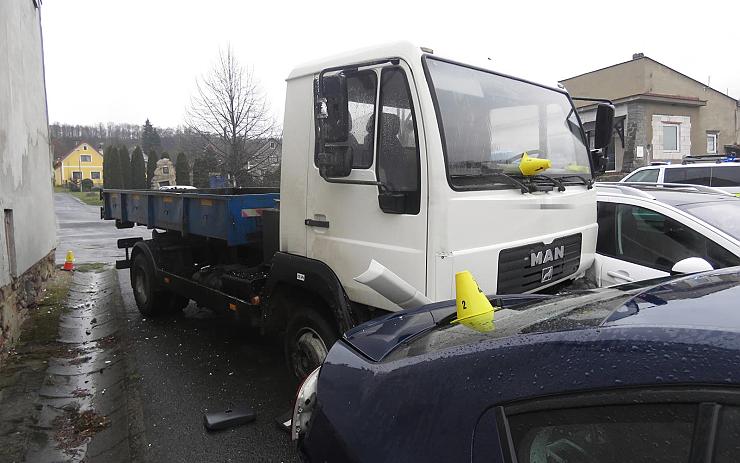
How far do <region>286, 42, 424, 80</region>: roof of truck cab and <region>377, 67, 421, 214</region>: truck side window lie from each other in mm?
112

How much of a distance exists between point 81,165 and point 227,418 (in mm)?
112078

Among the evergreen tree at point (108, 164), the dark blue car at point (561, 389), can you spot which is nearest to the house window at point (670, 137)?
the dark blue car at point (561, 389)

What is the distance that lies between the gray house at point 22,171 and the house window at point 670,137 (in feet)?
85.4

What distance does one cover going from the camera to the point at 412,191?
3.12m

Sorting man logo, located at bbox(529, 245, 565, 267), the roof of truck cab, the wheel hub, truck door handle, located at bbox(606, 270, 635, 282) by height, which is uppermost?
the roof of truck cab

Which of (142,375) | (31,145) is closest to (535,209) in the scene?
(142,375)

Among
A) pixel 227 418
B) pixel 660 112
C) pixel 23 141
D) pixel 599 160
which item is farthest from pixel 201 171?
pixel 599 160

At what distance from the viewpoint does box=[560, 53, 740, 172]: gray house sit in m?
24.8

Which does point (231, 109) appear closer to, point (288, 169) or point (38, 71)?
point (38, 71)

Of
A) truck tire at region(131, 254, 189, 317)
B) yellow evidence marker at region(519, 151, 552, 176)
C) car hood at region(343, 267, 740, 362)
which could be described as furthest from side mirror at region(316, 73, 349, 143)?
truck tire at region(131, 254, 189, 317)

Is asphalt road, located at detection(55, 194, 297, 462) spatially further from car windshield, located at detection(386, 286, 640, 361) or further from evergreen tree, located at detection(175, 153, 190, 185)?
evergreen tree, located at detection(175, 153, 190, 185)

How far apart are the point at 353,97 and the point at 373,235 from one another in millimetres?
906

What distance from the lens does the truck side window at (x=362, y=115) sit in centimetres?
332

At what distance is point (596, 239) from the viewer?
4586 millimetres
